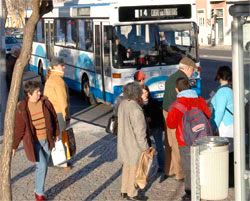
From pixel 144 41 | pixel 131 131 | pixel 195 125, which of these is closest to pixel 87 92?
pixel 144 41

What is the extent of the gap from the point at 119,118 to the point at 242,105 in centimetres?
310

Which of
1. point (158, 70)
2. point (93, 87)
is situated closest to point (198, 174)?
point (158, 70)

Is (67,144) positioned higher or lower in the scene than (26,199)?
higher

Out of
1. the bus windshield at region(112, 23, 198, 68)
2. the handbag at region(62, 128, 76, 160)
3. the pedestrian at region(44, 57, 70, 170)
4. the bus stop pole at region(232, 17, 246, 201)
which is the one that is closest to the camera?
the bus stop pole at region(232, 17, 246, 201)

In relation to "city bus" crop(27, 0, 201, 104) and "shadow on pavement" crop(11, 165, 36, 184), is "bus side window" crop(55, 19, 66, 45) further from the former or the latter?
"shadow on pavement" crop(11, 165, 36, 184)

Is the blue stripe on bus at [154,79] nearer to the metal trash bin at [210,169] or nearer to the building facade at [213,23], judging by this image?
the metal trash bin at [210,169]

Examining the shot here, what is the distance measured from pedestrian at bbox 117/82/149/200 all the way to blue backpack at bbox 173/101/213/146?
21.5 inches

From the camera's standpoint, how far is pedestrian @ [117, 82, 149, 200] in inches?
327

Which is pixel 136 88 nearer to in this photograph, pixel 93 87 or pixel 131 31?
pixel 131 31

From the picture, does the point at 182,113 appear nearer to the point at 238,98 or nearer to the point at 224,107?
the point at 224,107

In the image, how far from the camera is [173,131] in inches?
371

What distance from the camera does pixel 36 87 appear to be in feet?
27.8

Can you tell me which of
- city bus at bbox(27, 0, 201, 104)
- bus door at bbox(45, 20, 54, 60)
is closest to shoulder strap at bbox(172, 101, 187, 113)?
city bus at bbox(27, 0, 201, 104)

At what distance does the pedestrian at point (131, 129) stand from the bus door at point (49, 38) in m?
14.5
